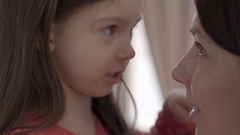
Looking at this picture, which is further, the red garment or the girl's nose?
the red garment

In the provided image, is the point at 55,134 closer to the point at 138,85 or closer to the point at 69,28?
the point at 69,28

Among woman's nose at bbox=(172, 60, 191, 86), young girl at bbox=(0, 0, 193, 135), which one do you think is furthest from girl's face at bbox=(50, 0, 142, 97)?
woman's nose at bbox=(172, 60, 191, 86)

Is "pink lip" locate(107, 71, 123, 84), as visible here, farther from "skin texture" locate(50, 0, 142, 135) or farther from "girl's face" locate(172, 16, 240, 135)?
"girl's face" locate(172, 16, 240, 135)

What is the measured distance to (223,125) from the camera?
85cm

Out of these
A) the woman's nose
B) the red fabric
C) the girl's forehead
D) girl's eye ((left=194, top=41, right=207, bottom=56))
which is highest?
the girl's forehead

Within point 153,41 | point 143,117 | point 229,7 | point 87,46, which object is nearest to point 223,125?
point 229,7

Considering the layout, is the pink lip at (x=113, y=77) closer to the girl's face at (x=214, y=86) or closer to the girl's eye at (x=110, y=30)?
the girl's eye at (x=110, y=30)

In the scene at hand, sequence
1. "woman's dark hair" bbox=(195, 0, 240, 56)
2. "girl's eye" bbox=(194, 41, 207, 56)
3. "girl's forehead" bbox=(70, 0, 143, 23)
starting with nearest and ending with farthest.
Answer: "woman's dark hair" bbox=(195, 0, 240, 56) < "girl's eye" bbox=(194, 41, 207, 56) < "girl's forehead" bbox=(70, 0, 143, 23)

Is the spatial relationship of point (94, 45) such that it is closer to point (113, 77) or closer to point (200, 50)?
point (113, 77)

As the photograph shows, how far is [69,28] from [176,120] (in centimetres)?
37

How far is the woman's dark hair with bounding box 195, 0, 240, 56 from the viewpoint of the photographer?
29.8 inches

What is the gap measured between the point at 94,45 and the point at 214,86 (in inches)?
10.5

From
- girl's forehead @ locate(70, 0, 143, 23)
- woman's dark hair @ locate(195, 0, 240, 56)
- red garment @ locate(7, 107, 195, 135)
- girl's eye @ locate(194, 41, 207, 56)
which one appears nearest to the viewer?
woman's dark hair @ locate(195, 0, 240, 56)

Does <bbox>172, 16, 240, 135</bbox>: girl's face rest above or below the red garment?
above
